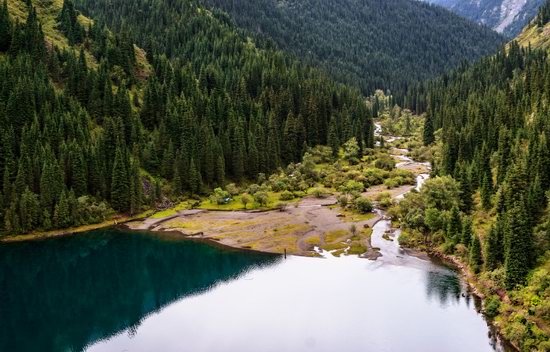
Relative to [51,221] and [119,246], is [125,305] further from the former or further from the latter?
[51,221]

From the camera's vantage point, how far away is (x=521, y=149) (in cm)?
13388

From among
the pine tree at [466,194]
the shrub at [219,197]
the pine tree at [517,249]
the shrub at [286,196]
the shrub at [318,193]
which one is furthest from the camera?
the shrub at [318,193]

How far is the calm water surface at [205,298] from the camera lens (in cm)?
8031

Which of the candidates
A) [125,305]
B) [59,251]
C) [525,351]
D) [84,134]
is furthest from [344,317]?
[84,134]

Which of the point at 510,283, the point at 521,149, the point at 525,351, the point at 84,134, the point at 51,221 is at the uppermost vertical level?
the point at 84,134

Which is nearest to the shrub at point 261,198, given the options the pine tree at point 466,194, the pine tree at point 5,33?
the pine tree at point 466,194

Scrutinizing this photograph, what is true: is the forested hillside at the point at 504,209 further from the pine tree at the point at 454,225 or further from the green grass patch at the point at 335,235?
the green grass patch at the point at 335,235

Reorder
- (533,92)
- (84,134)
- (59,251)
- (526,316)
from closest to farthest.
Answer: (526,316) < (59,251) < (84,134) < (533,92)

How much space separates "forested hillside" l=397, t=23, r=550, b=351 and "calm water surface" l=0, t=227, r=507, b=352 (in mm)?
5516

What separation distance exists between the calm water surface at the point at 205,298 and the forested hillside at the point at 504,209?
5.52 meters

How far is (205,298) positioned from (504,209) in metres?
65.4

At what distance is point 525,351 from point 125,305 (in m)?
66.6

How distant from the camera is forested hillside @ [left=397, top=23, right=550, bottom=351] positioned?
8231 cm

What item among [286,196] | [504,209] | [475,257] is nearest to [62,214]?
[286,196]
